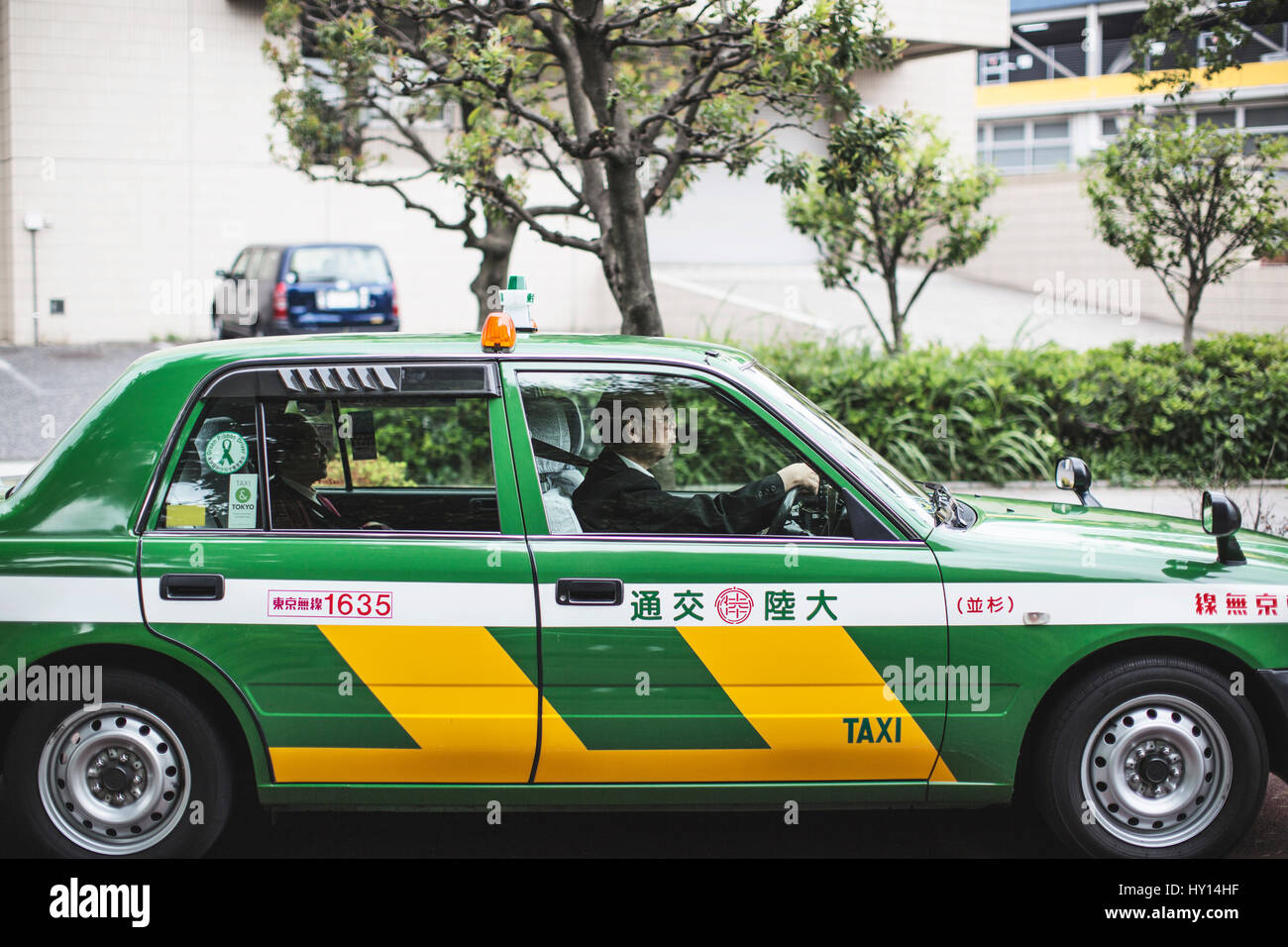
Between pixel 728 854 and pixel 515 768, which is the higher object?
pixel 515 768

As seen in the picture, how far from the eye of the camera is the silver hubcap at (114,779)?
3.86 metres

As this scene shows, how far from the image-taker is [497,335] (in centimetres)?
401

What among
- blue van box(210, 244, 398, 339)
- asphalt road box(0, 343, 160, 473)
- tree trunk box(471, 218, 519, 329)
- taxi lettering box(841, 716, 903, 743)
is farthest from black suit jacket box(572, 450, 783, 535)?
blue van box(210, 244, 398, 339)

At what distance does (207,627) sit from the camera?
3787 millimetres

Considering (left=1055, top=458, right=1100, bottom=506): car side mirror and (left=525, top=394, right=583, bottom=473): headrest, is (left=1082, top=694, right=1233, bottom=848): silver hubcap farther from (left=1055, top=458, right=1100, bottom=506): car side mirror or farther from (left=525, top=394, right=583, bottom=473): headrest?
(left=525, top=394, right=583, bottom=473): headrest

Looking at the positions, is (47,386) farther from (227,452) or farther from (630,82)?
(227,452)

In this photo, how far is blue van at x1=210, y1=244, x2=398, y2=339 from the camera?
57.8ft

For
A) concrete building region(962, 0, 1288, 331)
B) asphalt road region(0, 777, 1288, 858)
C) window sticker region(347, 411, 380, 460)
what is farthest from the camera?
concrete building region(962, 0, 1288, 331)

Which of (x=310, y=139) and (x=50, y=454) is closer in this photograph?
(x=50, y=454)

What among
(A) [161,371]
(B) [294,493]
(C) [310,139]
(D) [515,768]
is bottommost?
(D) [515,768]

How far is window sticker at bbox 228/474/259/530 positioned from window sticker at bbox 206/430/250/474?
0.13 ft
